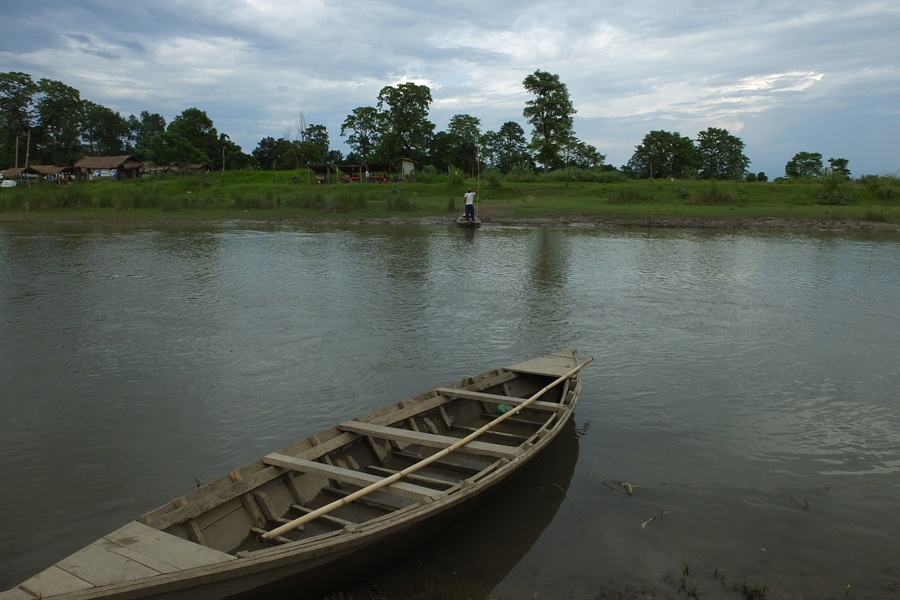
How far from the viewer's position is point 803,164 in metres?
60.2

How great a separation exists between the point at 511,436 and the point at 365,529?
2766mm

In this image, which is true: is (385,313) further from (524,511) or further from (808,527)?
(808,527)

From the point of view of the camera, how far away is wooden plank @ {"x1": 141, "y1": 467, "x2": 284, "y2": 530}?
466cm

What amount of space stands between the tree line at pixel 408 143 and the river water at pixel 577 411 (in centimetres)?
3744

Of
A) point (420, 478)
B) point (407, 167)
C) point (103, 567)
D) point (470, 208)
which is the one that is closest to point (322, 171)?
point (407, 167)

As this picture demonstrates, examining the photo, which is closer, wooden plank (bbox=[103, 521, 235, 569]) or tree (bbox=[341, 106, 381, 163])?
wooden plank (bbox=[103, 521, 235, 569])

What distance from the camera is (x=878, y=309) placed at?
14.8 m

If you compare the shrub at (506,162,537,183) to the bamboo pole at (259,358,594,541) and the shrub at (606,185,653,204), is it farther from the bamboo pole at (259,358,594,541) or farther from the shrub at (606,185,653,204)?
the bamboo pole at (259,358,594,541)

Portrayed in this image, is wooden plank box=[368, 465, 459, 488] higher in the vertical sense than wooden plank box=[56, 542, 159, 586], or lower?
lower

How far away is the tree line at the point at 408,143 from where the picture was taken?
58188mm

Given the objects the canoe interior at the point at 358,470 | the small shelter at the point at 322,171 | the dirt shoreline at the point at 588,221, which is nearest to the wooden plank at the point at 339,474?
the canoe interior at the point at 358,470

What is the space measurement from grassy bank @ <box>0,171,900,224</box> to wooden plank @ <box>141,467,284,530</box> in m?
30.3

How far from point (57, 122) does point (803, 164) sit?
73.3 m

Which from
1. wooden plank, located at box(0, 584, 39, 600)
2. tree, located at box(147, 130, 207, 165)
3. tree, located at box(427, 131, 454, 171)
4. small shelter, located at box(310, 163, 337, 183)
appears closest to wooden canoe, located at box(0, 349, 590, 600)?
wooden plank, located at box(0, 584, 39, 600)
